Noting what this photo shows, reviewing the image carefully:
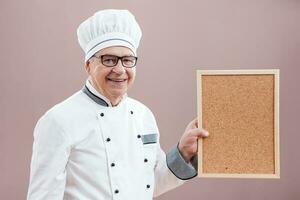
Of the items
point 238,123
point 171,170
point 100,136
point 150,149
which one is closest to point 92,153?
point 100,136

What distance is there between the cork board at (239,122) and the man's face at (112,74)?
0.26 m

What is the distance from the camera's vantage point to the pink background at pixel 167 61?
2.71 m

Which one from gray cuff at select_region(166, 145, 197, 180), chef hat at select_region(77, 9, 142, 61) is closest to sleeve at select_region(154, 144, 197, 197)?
gray cuff at select_region(166, 145, 197, 180)

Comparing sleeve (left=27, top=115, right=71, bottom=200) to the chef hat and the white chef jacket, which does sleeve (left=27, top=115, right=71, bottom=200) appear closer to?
the white chef jacket

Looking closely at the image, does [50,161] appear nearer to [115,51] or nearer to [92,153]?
[92,153]

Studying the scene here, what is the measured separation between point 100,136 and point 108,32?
37 centimetres

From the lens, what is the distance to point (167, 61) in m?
2.81

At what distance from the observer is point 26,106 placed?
2.93 metres

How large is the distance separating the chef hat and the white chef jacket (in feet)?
0.53

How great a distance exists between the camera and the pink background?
2715 millimetres

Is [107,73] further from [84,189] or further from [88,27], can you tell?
[84,189]

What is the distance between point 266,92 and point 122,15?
1.90 ft

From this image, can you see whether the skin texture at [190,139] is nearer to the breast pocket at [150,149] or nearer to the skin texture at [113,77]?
the skin texture at [113,77]

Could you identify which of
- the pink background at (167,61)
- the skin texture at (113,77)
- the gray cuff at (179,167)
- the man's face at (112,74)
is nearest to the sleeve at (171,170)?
the gray cuff at (179,167)
